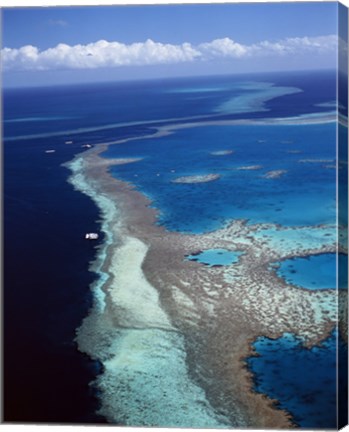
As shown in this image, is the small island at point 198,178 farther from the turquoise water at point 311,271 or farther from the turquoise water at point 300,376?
the turquoise water at point 300,376

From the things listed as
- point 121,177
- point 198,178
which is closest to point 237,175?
point 198,178

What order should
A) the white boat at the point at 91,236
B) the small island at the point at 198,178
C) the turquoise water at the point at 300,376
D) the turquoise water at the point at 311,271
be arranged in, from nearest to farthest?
1. the turquoise water at the point at 300,376
2. the turquoise water at the point at 311,271
3. the white boat at the point at 91,236
4. the small island at the point at 198,178

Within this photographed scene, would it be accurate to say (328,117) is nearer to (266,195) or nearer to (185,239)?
(266,195)

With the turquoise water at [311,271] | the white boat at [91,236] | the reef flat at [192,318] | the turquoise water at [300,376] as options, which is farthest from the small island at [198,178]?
the turquoise water at [300,376]

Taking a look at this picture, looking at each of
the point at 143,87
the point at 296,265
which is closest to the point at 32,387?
the point at 296,265

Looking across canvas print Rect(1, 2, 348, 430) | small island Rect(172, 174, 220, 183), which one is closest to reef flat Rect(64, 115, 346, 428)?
canvas print Rect(1, 2, 348, 430)
